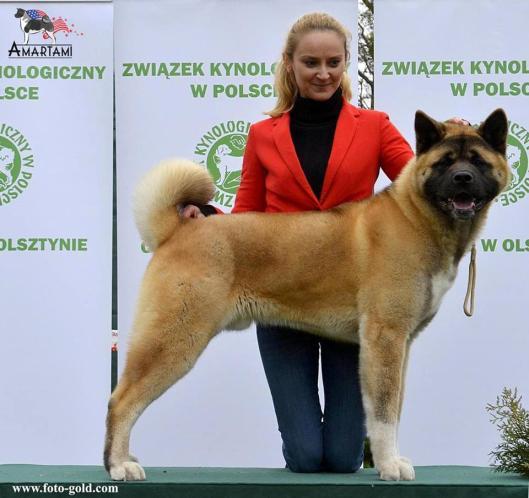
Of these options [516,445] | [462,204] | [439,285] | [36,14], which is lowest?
[516,445]

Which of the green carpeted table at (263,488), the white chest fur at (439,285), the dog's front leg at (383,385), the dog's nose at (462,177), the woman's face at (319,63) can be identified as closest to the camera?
the green carpeted table at (263,488)

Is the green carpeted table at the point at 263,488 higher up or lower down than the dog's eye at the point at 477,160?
lower down

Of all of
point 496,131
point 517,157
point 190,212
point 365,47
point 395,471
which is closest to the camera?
point 395,471

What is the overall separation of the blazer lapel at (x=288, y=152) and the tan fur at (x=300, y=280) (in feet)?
0.66

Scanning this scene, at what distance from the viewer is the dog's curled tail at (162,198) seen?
4383 mm

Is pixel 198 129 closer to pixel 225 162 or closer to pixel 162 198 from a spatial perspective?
pixel 225 162

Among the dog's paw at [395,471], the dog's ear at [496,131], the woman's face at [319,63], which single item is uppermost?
the woman's face at [319,63]

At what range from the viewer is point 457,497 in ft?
12.9

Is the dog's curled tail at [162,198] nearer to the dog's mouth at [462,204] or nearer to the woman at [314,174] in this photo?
the woman at [314,174]

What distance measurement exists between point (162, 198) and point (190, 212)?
0.59ft

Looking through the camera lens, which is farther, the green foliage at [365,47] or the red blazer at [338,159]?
the green foliage at [365,47]

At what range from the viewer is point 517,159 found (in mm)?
6082

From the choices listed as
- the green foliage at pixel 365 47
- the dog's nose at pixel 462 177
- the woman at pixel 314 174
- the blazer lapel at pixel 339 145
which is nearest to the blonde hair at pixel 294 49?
the woman at pixel 314 174

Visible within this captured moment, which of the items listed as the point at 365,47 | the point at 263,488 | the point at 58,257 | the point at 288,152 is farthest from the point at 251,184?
the point at 365,47
